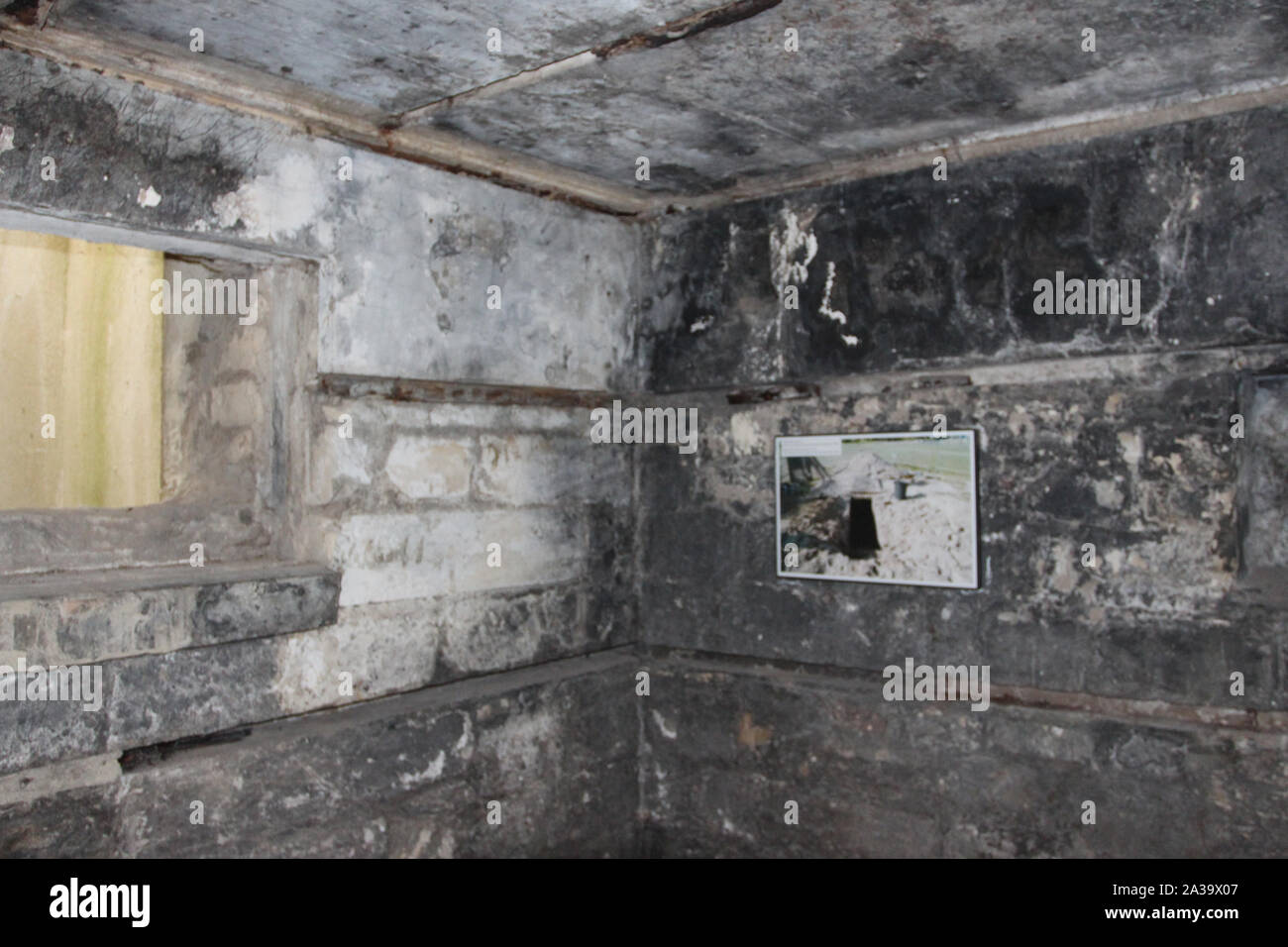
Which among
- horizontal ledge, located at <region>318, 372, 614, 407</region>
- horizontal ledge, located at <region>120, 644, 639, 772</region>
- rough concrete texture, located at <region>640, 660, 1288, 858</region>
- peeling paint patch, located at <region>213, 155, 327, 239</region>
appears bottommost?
rough concrete texture, located at <region>640, 660, 1288, 858</region>

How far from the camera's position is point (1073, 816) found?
3.11 meters

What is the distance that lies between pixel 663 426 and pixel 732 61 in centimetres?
167

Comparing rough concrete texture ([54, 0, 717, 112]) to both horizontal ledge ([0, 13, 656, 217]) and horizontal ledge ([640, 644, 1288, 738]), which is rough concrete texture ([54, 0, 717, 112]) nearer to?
horizontal ledge ([0, 13, 656, 217])

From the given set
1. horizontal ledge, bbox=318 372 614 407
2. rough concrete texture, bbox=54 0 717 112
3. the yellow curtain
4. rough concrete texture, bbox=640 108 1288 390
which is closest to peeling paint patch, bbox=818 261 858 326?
rough concrete texture, bbox=640 108 1288 390

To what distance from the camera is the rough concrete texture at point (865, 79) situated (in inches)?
95.0

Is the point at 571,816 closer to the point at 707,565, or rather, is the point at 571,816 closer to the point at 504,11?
the point at 707,565

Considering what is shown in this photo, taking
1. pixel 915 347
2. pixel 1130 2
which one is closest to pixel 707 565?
Result: pixel 915 347

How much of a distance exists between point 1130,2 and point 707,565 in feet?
7.42

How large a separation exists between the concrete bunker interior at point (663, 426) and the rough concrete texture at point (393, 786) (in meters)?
0.01

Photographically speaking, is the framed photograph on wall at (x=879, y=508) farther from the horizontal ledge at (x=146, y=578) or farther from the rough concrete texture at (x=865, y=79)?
the horizontal ledge at (x=146, y=578)

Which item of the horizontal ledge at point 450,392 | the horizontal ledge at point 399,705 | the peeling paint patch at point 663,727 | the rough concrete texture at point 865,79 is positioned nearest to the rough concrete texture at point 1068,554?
the peeling paint patch at point 663,727

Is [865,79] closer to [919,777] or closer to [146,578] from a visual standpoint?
[919,777]

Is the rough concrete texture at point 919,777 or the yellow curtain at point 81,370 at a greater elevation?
the yellow curtain at point 81,370

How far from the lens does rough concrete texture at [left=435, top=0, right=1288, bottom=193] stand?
7.92ft
